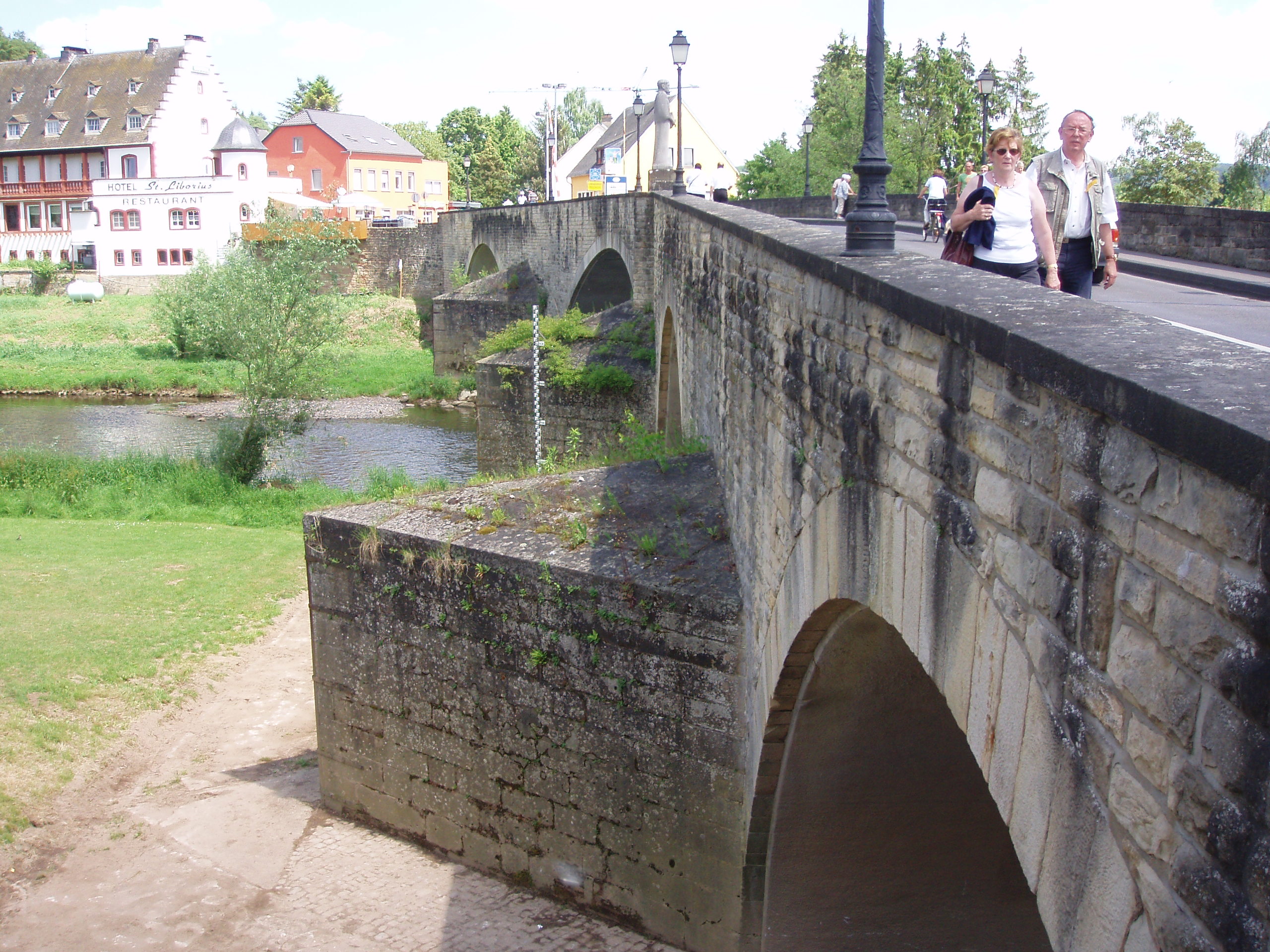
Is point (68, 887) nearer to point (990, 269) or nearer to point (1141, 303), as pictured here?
point (990, 269)

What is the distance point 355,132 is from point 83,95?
15526mm

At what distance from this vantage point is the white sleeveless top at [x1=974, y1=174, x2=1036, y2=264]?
17.8 feet

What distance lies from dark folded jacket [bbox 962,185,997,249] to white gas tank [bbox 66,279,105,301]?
48.9m

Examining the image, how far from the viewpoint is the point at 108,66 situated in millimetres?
55938

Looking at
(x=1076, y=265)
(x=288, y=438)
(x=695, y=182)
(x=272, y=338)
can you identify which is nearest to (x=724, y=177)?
Result: (x=288, y=438)

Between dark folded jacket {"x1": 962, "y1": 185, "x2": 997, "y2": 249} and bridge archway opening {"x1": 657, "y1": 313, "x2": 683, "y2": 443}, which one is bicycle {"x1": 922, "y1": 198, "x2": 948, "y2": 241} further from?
dark folded jacket {"x1": 962, "y1": 185, "x2": 997, "y2": 249}

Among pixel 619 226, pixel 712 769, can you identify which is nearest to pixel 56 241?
pixel 619 226

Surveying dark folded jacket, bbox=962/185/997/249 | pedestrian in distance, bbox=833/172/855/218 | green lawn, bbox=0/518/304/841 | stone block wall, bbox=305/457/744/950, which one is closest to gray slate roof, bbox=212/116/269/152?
green lawn, bbox=0/518/304/841

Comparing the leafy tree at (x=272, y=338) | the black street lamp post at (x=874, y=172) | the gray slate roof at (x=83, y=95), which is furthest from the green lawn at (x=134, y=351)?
the black street lamp post at (x=874, y=172)

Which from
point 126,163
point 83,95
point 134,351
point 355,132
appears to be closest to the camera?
point 134,351

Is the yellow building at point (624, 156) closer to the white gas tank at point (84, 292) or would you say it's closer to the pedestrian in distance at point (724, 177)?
the pedestrian in distance at point (724, 177)

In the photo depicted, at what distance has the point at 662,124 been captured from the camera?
67.5 feet

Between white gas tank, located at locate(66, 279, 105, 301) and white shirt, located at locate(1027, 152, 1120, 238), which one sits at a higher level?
white shirt, located at locate(1027, 152, 1120, 238)

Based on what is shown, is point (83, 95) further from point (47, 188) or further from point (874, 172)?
point (874, 172)
